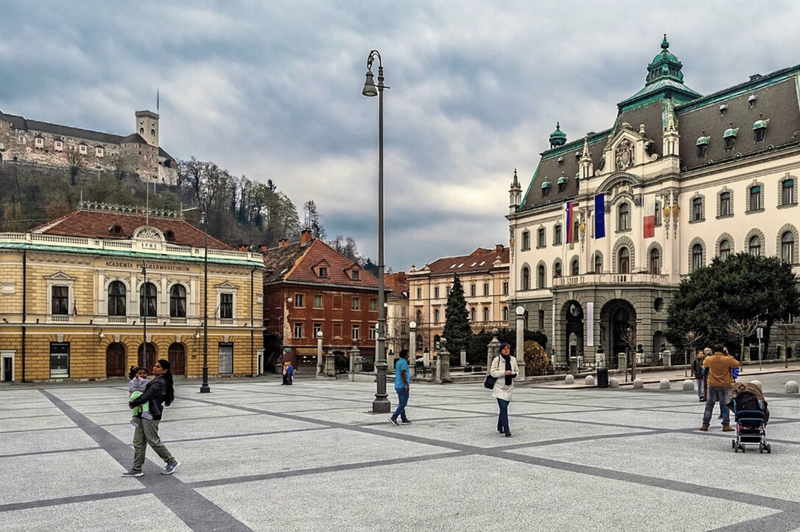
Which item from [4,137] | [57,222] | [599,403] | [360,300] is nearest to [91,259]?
[57,222]

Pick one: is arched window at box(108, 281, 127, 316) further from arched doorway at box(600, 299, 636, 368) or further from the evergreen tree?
arched doorway at box(600, 299, 636, 368)

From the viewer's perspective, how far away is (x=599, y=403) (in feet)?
74.2

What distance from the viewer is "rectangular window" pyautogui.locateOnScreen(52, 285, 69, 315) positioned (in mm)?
50281

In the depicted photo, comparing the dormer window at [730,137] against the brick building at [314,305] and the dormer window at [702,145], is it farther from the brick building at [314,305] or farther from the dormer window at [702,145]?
the brick building at [314,305]

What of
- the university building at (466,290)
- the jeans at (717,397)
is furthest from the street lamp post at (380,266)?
the university building at (466,290)

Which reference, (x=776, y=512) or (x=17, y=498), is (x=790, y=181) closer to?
(x=776, y=512)

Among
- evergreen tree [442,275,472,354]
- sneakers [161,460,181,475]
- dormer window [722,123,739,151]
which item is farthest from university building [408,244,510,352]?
sneakers [161,460,181,475]

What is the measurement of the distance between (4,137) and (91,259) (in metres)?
115

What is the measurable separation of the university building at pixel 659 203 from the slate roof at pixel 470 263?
20802 millimetres

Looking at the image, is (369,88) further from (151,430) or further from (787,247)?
(787,247)

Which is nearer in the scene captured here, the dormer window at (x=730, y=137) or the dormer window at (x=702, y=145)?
the dormer window at (x=730, y=137)

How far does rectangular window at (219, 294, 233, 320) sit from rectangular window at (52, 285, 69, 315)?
11.3 m

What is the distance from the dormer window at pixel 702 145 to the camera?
55906 mm

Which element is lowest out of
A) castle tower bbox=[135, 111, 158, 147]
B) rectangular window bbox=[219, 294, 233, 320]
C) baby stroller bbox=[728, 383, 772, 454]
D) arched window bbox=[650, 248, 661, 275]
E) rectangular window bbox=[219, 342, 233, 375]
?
rectangular window bbox=[219, 342, 233, 375]
